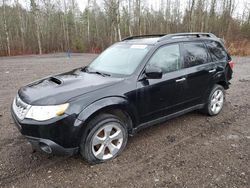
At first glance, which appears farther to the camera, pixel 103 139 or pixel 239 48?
pixel 239 48

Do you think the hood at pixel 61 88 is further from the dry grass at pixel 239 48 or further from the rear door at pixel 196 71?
the dry grass at pixel 239 48

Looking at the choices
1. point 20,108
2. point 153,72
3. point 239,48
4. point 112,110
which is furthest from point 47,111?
point 239,48

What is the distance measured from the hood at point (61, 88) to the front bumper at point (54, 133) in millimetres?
251

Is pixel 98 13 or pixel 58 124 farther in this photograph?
pixel 98 13

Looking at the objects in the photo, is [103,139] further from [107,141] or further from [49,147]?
[49,147]

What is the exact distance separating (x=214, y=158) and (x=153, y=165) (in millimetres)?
946

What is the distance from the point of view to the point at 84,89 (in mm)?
2932

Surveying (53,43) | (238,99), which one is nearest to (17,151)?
(238,99)

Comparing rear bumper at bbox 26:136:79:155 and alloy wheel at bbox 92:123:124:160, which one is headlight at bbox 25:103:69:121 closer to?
rear bumper at bbox 26:136:79:155

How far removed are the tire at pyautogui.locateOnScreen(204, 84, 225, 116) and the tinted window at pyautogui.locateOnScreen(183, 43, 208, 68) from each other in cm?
76

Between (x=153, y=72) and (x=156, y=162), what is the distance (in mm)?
1333

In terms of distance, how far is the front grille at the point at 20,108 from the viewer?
2.82 m

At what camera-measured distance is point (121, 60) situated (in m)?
3.78

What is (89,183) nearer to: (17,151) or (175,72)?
(17,151)
